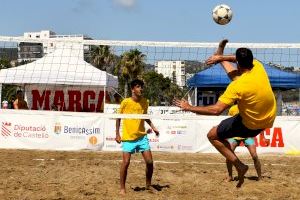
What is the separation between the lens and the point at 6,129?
15.5m

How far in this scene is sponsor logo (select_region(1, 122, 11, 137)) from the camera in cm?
1544

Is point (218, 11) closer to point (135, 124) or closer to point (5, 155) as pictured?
point (135, 124)

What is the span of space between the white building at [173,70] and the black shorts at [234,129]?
5098 millimetres

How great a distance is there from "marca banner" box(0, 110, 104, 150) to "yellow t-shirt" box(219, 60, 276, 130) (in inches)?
379

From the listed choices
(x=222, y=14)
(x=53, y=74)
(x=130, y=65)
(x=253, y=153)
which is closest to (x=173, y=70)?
(x=253, y=153)

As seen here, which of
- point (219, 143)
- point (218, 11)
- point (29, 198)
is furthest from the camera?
point (218, 11)

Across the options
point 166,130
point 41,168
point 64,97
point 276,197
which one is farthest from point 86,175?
point 64,97

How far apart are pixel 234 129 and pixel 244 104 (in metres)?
0.44

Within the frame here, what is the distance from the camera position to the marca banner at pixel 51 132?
15.4 m

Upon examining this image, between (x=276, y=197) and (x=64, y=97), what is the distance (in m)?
→ 12.3

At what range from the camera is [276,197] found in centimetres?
775

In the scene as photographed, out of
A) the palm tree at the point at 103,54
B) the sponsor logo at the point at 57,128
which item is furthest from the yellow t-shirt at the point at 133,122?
the sponsor logo at the point at 57,128

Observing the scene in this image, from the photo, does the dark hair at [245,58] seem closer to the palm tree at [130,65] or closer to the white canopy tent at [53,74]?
the palm tree at [130,65]

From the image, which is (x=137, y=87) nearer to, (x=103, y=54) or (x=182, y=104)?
(x=182, y=104)
